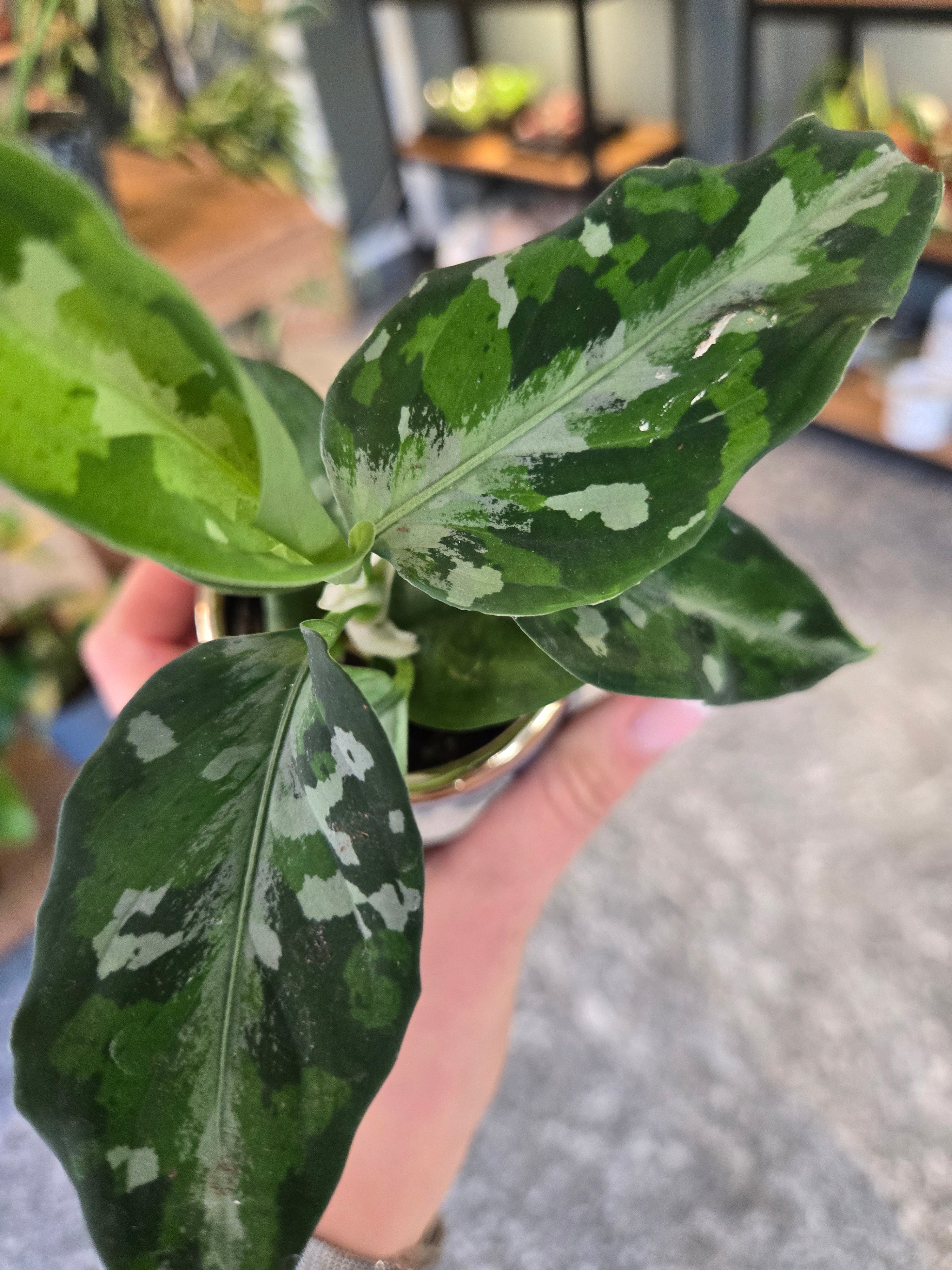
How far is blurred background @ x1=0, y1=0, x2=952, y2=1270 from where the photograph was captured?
76 centimetres

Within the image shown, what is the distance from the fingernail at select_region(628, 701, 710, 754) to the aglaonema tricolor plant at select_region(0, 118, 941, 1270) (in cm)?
24

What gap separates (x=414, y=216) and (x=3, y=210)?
2290 mm

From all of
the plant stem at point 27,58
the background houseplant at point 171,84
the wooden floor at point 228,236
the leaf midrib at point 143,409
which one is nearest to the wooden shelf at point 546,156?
the background houseplant at point 171,84

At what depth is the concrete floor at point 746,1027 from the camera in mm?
739

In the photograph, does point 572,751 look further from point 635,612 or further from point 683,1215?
point 683,1215

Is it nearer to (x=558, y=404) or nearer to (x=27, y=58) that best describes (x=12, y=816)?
(x=27, y=58)

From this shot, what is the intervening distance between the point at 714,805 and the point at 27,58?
3.01 ft

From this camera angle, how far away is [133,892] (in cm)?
23

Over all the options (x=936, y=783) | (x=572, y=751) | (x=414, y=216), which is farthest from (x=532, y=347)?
(x=414, y=216)

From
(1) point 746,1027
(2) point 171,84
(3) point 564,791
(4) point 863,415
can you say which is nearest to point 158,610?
(3) point 564,791

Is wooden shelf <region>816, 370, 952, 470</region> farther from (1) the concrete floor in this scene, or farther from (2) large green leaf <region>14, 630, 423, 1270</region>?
(2) large green leaf <region>14, 630, 423, 1270</region>

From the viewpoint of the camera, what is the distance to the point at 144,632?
55 centimetres

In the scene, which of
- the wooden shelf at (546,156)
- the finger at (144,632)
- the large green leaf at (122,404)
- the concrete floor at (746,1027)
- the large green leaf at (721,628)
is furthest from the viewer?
the wooden shelf at (546,156)

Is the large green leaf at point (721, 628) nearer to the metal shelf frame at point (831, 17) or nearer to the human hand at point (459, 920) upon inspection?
the human hand at point (459, 920)
